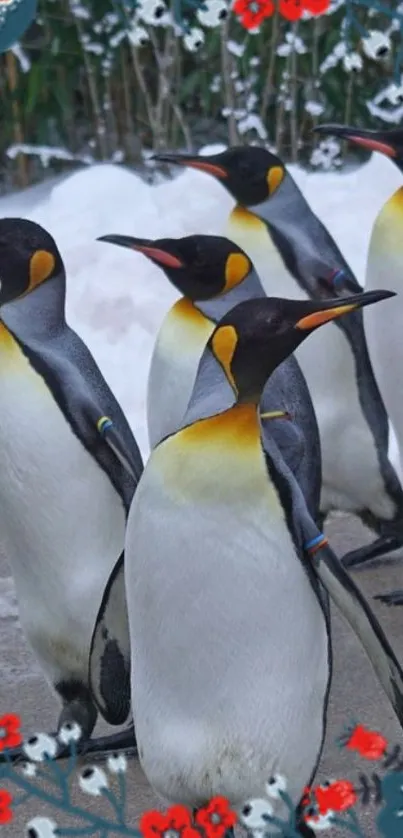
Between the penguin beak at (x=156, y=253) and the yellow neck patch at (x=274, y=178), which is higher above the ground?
the penguin beak at (x=156, y=253)

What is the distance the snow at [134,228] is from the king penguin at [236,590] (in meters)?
2.33

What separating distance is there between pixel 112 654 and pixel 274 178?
1596mm

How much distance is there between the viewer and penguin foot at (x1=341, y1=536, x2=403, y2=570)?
12.5 feet

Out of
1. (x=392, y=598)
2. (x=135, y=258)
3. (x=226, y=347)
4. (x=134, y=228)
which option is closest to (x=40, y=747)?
(x=226, y=347)

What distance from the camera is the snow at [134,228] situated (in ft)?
16.4

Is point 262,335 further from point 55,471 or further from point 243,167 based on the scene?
point 243,167

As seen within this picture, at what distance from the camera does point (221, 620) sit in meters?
2.14

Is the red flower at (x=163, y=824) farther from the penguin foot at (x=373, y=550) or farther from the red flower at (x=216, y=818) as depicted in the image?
the penguin foot at (x=373, y=550)

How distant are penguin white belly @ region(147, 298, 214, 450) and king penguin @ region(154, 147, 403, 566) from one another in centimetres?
69

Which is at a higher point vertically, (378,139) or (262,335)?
(262,335)

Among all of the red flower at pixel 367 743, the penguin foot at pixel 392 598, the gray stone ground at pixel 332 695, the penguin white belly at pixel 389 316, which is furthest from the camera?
the penguin foot at pixel 392 598

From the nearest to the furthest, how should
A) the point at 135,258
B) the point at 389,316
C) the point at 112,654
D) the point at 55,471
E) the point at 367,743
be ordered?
the point at 367,743 < the point at 112,654 < the point at 55,471 < the point at 389,316 < the point at 135,258

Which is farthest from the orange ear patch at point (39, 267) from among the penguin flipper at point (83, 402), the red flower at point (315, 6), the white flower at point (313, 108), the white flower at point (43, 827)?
the white flower at point (313, 108)

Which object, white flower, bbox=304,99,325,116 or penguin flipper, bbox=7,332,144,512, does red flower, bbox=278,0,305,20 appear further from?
white flower, bbox=304,99,325,116
